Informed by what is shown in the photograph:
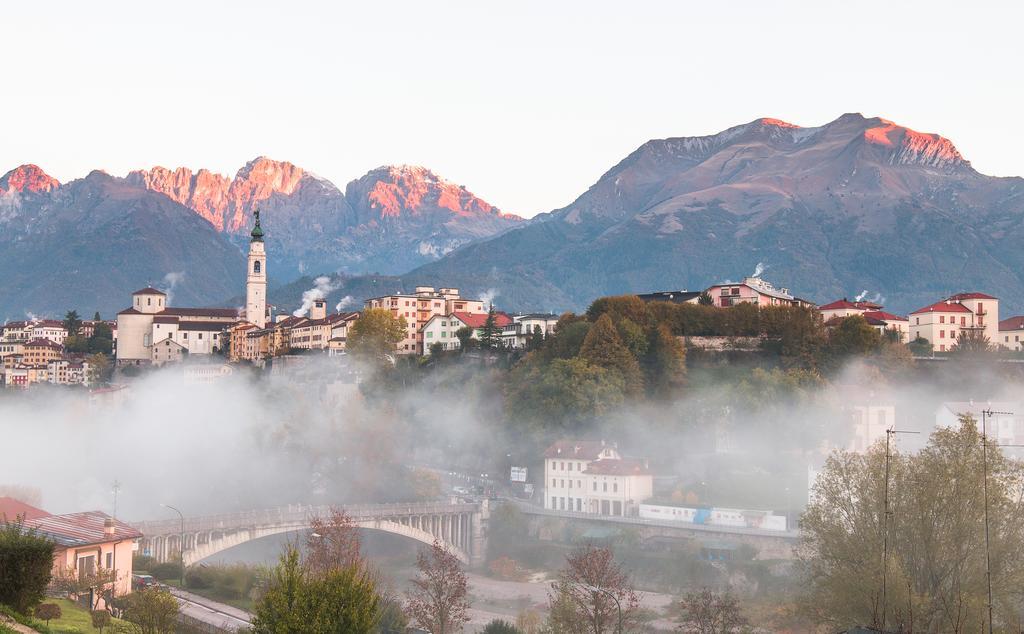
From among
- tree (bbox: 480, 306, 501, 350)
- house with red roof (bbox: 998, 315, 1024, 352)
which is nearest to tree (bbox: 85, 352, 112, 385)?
tree (bbox: 480, 306, 501, 350)

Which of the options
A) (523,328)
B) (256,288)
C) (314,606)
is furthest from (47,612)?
(256,288)

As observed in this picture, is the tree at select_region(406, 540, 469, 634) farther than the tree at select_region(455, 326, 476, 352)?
No

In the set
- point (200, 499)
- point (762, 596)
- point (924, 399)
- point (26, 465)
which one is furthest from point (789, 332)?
point (26, 465)

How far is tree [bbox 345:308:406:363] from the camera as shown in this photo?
12381 cm

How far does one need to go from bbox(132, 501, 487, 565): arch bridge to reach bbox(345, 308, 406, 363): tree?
39093 millimetres

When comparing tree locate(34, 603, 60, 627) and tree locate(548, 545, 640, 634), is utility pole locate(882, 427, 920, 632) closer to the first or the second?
tree locate(548, 545, 640, 634)

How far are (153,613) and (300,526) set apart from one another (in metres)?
35.6

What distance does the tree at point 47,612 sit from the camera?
115ft

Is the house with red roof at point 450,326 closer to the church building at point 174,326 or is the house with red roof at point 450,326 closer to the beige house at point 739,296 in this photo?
the beige house at point 739,296

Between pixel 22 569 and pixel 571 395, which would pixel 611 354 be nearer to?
pixel 571 395

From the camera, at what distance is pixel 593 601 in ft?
168

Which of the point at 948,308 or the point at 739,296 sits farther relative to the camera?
the point at 739,296

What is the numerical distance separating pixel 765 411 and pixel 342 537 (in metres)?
42.0

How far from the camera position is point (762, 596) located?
7031 cm
